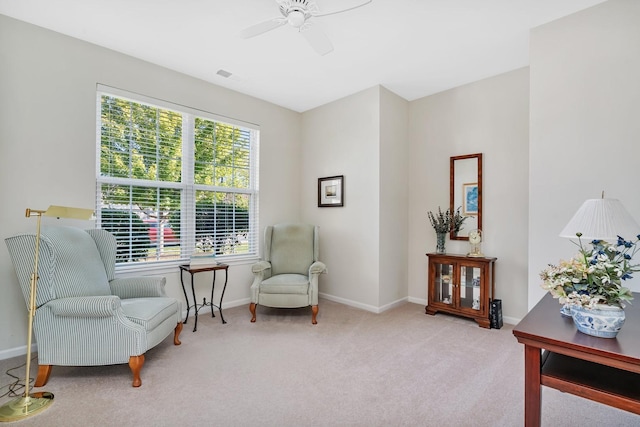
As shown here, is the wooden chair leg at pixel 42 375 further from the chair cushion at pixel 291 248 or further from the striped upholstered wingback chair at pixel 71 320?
the chair cushion at pixel 291 248

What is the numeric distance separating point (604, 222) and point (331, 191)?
3.10 metres

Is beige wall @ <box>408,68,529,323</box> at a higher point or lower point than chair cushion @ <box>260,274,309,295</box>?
higher

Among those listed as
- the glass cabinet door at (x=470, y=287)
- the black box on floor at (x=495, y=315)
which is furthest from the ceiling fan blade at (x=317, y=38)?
the black box on floor at (x=495, y=315)

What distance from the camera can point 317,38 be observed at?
2299 mm

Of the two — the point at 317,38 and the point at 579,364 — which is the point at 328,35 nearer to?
the point at 317,38

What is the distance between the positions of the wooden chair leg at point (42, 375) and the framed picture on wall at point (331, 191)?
3234mm

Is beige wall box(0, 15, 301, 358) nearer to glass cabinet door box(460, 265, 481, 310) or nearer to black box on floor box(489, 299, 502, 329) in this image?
glass cabinet door box(460, 265, 481, 310)

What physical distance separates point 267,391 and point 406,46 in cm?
315

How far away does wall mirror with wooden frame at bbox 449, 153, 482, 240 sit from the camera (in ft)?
11.9

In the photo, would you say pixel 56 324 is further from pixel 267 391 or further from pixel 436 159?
pixel 436 159

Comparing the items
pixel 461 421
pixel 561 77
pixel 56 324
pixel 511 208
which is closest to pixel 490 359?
pixel 461 421

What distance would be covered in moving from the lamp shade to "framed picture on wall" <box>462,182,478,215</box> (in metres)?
2.12

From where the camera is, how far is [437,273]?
12.3 ft

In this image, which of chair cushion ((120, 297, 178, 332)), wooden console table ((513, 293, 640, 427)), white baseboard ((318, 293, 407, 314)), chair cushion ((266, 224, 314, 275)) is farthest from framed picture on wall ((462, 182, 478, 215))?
chair cushion ((120, 297, 178, 332))
